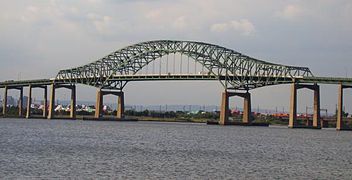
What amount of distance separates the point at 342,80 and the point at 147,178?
3473 inches

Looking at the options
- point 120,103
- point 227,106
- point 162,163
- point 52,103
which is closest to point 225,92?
point 227,106

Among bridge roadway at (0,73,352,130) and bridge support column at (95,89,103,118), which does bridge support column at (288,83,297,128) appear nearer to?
bridge roadway at (0,73,352,130)

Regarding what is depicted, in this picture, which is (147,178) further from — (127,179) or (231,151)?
(231,151)

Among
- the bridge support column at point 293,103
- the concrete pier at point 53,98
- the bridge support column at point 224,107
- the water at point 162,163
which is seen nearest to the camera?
the water at point 162,163

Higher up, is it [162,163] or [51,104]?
[51,104]

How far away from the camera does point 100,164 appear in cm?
4138

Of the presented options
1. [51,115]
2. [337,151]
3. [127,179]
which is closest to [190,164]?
[127,179]

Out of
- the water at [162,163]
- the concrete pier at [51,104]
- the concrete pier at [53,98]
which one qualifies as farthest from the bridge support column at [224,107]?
the water at [162,163]

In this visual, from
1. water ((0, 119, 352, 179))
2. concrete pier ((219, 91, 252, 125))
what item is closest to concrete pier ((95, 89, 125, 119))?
concrete pier ((219, 91, 252, 125))

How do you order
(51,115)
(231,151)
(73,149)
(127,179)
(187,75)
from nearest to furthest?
(127,179)
(73,149)
(231,151)
(187,75)
(51,115)

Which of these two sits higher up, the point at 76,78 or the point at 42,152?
the point at 76,78

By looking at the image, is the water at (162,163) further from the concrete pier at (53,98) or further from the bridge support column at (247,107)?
the concrete pier at (53,98)

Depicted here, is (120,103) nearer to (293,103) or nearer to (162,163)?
(293,103)

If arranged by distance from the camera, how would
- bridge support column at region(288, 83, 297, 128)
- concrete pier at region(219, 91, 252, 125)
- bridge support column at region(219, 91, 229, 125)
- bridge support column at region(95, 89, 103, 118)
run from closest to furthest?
bridge support column at region(288, 83, 297, 128)
bridge support column at region(219, 91, 229, 125)
concrete pier at region(219, 91, 252, 125)
bridge support column at region(95, 89, 103, 118)
